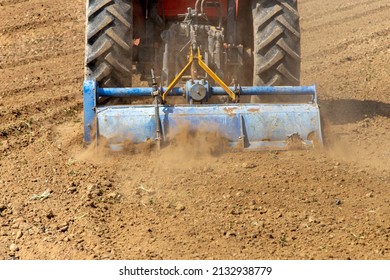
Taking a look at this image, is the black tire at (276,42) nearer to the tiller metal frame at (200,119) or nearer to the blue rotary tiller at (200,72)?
the blue rotary tiller at (200,72)

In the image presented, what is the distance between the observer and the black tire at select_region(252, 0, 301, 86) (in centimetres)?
677

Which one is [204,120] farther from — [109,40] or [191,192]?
[109,40]

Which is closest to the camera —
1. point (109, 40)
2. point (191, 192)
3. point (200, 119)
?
point (191, 192)

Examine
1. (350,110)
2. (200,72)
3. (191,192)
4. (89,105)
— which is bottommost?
(191,192)

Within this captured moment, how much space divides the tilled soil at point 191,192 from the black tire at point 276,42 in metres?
0.65

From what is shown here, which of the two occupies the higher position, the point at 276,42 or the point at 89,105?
the point at 276,42

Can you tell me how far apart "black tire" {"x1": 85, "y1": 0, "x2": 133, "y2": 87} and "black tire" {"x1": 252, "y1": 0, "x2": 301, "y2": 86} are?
1.13 m

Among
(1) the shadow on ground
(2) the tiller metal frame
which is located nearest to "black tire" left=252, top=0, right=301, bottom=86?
(2) the tiller metal frame

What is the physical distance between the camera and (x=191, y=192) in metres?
5.54

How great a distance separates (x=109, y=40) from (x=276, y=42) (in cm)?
146

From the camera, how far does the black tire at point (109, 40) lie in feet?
21.8

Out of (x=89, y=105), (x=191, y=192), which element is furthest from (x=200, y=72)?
(x=191, y=192)

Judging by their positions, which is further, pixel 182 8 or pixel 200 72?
pixel 182 8
